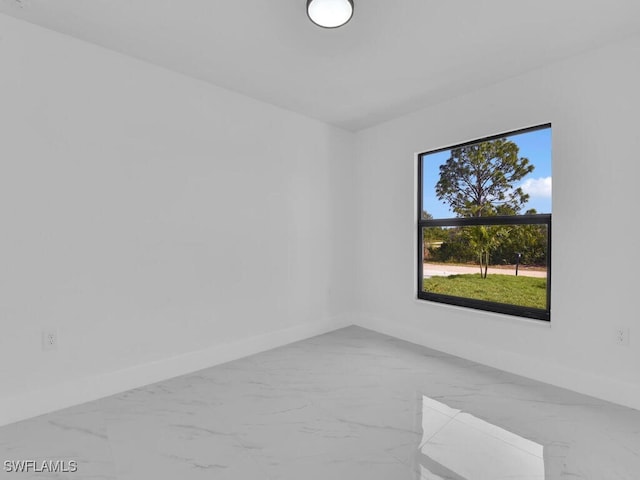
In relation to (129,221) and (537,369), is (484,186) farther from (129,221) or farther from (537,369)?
(129,221)

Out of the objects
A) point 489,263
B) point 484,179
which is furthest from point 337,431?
point 484,179

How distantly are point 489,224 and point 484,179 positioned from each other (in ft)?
1.62

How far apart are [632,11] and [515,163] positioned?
4.07ft

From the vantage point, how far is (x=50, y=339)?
216 cm

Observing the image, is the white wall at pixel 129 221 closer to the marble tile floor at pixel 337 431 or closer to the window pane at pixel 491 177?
the marble tile floor at pixel 337 431

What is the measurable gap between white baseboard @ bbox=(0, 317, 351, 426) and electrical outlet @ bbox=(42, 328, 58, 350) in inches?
10.2

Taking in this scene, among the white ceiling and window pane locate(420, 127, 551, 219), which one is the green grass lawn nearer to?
window pane locate(420, 127, 551, 219)

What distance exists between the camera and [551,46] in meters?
2.30

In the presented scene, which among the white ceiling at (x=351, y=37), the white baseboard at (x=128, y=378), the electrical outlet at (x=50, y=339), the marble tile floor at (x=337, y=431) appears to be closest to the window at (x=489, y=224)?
the white ceiling at (x=351, y=37)

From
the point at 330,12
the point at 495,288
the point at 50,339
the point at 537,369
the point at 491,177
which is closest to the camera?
the point at 330,12

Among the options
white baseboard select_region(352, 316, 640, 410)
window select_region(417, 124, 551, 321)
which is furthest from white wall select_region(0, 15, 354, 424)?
window select_region(417, 124, 551, 321)

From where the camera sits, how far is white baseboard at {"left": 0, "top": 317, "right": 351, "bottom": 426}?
2.06 meters

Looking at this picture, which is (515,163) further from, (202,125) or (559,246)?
(202,125)

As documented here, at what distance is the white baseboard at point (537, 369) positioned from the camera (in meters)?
2.25
